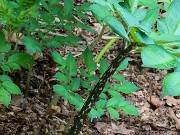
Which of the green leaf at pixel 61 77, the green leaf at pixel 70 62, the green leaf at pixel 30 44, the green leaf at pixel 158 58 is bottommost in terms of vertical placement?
the green leaf at pixel 61 77

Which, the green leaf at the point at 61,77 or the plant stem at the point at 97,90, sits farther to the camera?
the green leaf at the point at 61,77

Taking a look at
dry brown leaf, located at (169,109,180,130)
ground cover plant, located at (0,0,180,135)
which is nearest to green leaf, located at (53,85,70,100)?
ground cover plant, located at (0,0,180,135)

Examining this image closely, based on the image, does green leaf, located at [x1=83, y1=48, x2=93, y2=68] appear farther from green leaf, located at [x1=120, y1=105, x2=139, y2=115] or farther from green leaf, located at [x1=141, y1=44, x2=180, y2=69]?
green leaf, located at [x1=141, y1=44, x2=180, y2=69]

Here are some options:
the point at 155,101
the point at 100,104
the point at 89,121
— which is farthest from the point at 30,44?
the point at 155,101

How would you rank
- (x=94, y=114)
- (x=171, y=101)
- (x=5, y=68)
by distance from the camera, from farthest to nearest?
(x=171, y=101) < (x=5, y=68) < (x=94, y=114)

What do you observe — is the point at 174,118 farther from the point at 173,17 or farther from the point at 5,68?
the point at 173,17

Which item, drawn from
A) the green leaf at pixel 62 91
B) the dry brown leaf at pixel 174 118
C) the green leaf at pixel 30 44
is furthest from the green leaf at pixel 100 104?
the dry brown leaf at pixel 174 118

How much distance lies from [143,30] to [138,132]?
1287 millimetres

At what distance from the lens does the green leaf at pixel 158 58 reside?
74cm

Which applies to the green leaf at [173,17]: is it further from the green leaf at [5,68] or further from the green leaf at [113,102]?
the green leaf at [5,68]

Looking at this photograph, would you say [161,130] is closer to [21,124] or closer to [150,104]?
[150,104]

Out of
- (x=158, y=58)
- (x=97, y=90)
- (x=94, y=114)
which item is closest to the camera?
(x=158, y=58)

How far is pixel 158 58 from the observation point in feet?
2.47

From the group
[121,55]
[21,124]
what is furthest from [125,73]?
[121,55]
